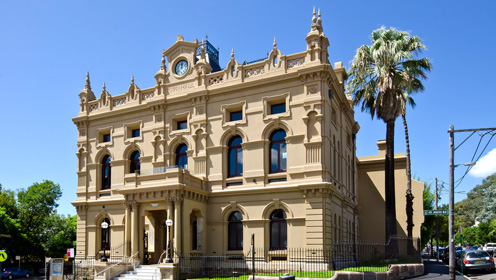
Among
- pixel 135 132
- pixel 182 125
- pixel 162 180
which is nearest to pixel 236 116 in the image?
pixel 182 125

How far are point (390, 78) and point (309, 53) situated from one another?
579 centimetres

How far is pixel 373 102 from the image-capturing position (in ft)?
100

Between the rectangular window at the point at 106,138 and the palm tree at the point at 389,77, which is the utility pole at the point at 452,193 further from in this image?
the rectangular window at the point at 106,138

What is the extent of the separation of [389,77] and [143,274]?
1855 centimetres

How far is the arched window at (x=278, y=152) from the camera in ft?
88.3

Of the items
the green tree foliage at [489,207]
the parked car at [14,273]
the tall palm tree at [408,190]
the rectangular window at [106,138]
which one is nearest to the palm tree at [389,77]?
the tall palm tree at [408,190]

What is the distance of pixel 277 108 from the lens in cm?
2781

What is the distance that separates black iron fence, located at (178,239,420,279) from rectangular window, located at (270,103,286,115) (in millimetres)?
7963

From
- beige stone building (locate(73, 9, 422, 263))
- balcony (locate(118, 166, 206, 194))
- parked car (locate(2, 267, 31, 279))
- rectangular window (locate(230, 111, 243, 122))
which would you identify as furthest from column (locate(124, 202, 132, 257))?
parked car (locate(2, 267, 31, 279))

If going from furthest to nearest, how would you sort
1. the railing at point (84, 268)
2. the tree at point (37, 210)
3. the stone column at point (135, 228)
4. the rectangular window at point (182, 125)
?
the tree at point (37, 210) < the railing at point (84, 268) < the rectangular window at point (182, 125) < the stone column at point (135, 228)

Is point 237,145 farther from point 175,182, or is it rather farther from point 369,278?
point 369,278

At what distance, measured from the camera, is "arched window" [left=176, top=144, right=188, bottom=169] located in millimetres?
30297

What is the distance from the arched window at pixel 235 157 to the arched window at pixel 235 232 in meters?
2.46

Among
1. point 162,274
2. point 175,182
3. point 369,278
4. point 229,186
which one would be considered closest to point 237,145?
point 229,186
